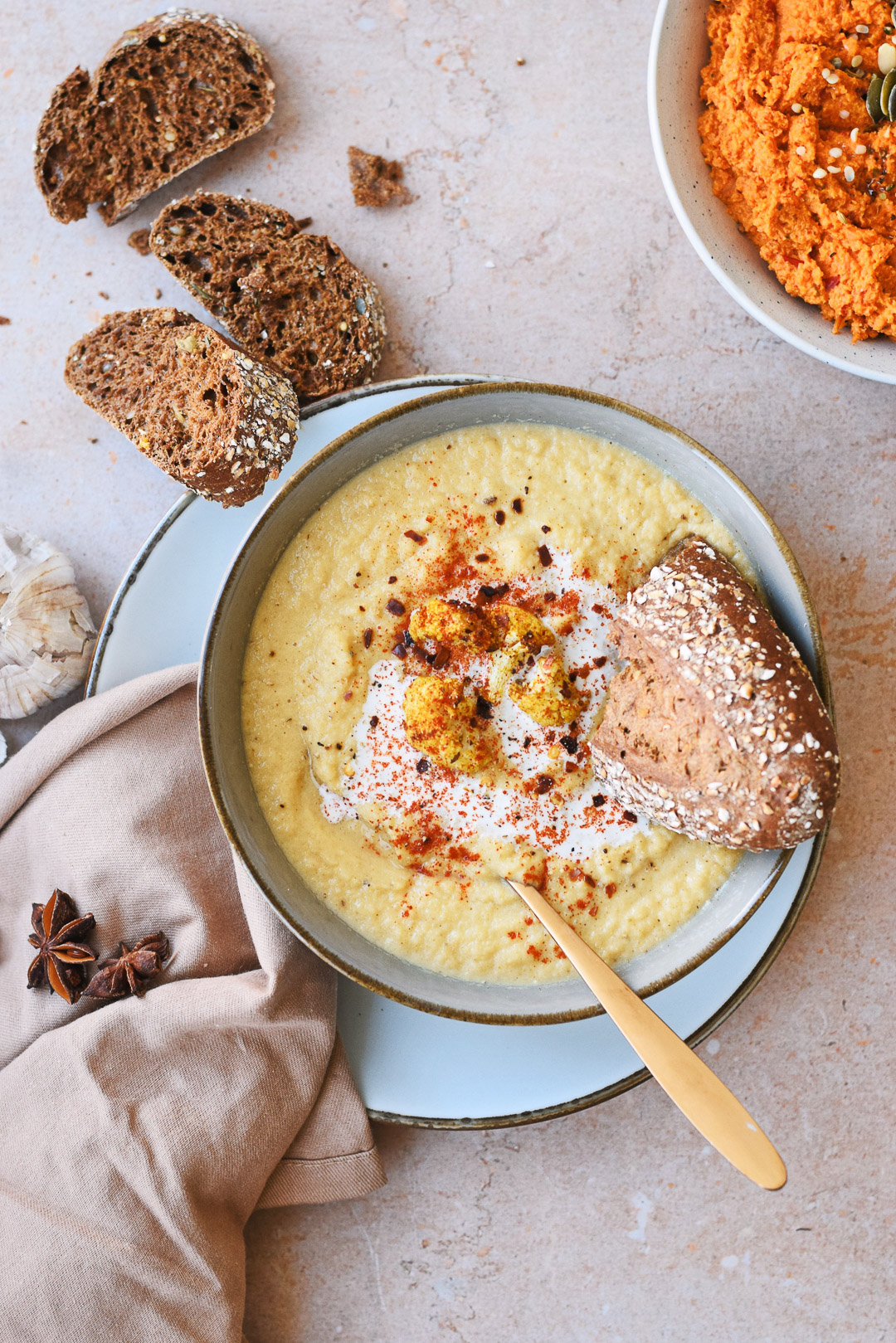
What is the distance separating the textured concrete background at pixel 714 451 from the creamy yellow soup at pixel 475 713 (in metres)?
0.52

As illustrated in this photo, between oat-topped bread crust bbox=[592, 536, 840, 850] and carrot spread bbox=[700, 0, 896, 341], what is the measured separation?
0.83m

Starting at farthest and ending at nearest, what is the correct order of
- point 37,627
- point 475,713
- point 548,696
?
point 37,627
point 475,713
point 548,696

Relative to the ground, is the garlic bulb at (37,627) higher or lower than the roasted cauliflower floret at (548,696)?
higher

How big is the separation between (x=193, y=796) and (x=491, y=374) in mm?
1538

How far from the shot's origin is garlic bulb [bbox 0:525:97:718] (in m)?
2.77

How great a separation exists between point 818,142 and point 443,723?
1.78 meters

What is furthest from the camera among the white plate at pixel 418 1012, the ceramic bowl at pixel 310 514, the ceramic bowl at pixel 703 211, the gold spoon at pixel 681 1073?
the white plate at pixel 418 1012

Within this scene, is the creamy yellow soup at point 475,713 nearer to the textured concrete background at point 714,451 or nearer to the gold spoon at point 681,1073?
the gold spoon at point 681,1073

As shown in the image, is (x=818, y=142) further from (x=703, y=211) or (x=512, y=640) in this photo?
(x=512, y=640)

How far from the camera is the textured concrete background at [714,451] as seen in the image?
9.29 feet

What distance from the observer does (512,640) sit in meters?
2.41

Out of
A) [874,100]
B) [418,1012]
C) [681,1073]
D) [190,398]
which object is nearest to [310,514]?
[190,398]

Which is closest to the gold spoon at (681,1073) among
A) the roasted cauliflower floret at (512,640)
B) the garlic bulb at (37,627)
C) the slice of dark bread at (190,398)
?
the roasted cauliflower floret at (512,640)

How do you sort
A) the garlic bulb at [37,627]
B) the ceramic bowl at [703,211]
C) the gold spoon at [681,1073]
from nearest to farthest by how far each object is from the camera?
the gold spoon at [681,1073] → the ceramic bowl at [703,211] → the garlic bulb at [37,627]
